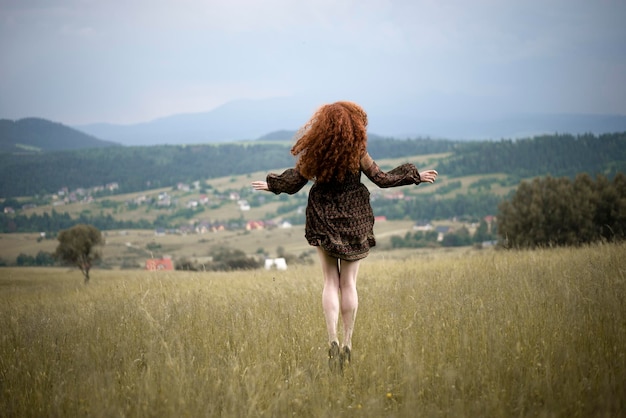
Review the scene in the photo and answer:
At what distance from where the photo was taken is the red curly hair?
5438mm

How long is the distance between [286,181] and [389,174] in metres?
1.03

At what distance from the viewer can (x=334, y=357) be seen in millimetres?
5242

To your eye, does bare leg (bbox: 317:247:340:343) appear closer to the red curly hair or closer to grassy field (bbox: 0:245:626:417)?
grassy field (bbox: 0:245:626:417)

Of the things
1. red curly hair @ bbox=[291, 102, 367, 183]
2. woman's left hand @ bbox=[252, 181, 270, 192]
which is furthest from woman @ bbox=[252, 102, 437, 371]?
woman's left hand @ bbox=[252, 181, 270, 192]

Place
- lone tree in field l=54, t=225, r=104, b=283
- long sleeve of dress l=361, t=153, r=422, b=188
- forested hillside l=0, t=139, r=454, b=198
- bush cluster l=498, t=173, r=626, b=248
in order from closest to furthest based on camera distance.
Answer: long sleeve of dress l=361, t=153, r=422, b=188
lone tree in field l=54, t=225, r=104, b=283
bush cluster l=498, t=173, r=626, b=248
forested hillside l=0, t=139, r=454, b=198

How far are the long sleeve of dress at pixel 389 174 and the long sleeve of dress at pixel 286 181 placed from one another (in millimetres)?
624

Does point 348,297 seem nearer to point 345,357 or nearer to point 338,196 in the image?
point 345,357

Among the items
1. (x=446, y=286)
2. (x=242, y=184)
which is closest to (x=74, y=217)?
(x=242, y=184)

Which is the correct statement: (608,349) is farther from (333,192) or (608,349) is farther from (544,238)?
(544,238)

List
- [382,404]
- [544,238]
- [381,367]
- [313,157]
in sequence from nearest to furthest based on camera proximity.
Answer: [382,404] → [381,367] → [313,157] → [544,238]

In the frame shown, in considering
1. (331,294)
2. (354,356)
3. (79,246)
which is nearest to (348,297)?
(331,294)

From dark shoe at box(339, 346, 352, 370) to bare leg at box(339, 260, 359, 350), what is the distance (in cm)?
10

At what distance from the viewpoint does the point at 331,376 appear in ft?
15.6

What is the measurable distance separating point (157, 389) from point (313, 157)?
247 centimetres
